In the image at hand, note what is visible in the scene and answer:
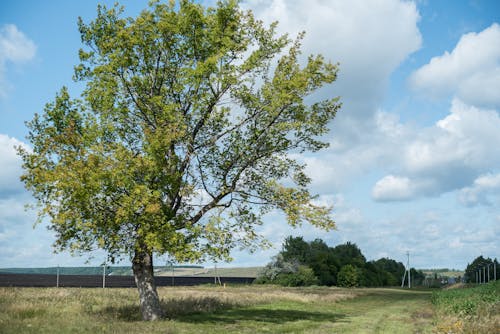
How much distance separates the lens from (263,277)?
9038cm

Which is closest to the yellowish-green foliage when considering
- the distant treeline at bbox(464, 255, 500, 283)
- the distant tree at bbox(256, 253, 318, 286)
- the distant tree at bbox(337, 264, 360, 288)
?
the distant tree at bbox(256, 253, 318, 286)

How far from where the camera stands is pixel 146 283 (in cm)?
2402

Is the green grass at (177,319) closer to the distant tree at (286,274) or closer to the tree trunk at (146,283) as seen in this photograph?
the tree trunk at (146,283)

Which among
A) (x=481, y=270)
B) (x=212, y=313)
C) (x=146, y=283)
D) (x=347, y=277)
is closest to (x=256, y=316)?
(x=212, y=313)

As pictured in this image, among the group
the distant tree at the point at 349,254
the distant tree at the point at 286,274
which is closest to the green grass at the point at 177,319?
the distant tree at the point at 286,274

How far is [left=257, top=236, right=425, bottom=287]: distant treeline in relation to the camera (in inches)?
3514

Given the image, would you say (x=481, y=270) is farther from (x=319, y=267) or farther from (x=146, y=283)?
(x=146, y=283)

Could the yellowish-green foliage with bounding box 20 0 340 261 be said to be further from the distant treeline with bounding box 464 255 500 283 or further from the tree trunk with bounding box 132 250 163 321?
the distant treeline with bounding box 464 255 500 283

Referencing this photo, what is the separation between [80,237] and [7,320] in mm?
4397

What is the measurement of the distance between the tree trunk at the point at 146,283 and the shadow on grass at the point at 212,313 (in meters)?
1.02

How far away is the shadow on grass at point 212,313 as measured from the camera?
24.7 metres

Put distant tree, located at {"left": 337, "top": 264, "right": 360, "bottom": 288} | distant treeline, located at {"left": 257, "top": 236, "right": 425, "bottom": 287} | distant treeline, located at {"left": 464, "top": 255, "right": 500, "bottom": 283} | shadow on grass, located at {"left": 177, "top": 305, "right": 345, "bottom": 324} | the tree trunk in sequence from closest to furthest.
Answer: the tree trunk, shadow on grass, located at {"left": 177, "top": 305, "right": 345, "bottom": 324}, distant treeline, located at {"left": 257, "top": 236, "right": 425, "bottom": 287}, distant tree, located at {"left": 337, "top": 264, "right": 360, "bottom": 288}, distant treeline, located at {"left": 464, "top": 255, "right": 500, "bottom": 283}

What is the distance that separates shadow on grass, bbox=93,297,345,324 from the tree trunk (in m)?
1.02

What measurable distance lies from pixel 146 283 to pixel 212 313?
5.38 meters
